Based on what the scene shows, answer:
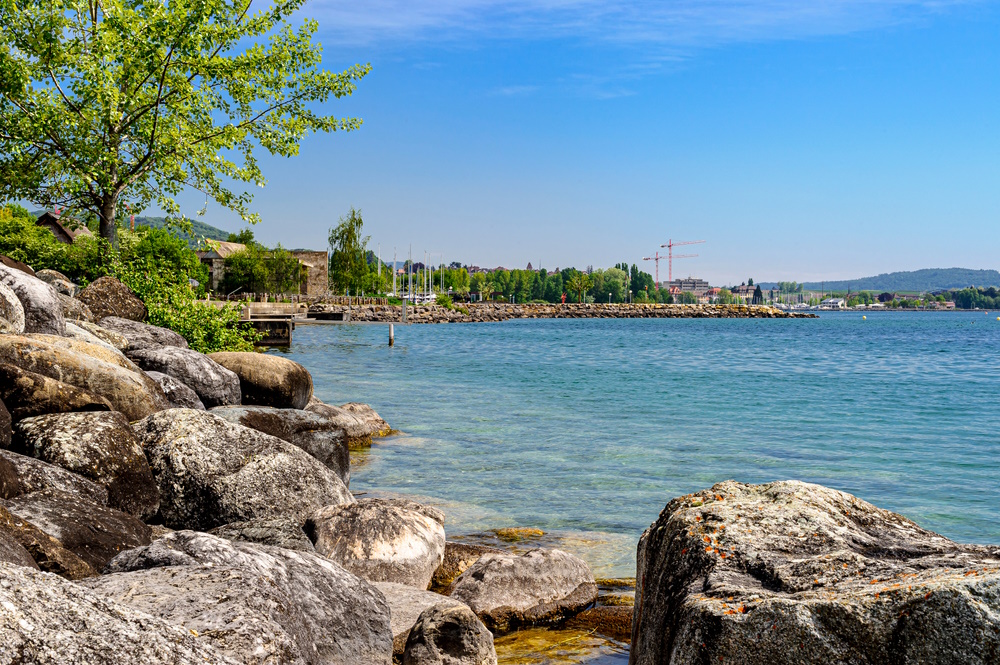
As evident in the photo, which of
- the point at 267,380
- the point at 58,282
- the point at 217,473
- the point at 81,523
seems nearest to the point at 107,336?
the point at 267,380

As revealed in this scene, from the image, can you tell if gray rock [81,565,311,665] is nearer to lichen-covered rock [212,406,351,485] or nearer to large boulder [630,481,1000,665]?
large boulder [630,481,1000,665]

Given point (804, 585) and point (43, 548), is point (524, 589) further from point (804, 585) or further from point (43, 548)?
point (804, 585)

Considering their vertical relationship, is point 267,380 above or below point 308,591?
above

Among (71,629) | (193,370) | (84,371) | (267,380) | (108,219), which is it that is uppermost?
(108,219)

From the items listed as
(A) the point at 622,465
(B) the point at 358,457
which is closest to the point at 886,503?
(A) the point at 622,465

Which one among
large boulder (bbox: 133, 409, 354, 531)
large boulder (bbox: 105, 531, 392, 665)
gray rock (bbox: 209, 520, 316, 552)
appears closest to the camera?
large boulder (bbox: 105, 531, 392, 665)

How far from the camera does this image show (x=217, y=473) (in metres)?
7.72

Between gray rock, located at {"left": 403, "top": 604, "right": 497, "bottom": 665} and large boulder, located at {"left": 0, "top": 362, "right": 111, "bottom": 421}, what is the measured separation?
413 cm

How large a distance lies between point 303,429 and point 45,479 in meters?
4.98

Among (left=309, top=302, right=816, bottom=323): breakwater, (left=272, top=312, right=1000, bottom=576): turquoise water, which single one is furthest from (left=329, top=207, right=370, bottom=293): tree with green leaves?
(left=272, top=312, right=1000, bottom=576): turquoise water

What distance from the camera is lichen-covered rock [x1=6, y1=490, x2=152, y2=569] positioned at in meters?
5.47

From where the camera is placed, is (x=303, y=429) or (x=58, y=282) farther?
(x=58, y=282)

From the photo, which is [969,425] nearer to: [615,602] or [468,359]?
[615,602]

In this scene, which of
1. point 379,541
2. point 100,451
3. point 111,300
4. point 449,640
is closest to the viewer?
point 449,640
